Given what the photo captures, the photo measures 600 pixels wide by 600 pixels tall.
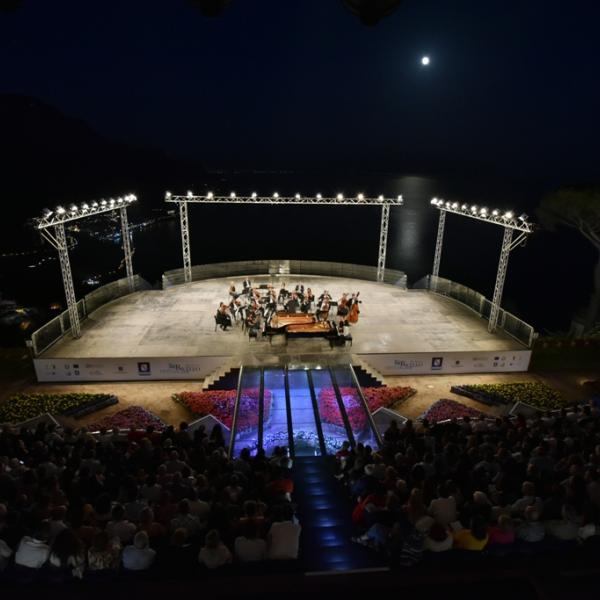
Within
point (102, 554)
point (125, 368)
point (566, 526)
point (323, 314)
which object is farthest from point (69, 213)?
point (566, 526)

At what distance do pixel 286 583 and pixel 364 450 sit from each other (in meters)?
3.41

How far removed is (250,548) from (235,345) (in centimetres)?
1145

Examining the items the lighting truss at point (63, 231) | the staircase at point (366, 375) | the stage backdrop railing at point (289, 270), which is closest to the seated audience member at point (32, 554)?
the staircase at point (366, 375)

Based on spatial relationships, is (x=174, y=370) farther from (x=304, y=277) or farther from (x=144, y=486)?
(x=304, y=277)

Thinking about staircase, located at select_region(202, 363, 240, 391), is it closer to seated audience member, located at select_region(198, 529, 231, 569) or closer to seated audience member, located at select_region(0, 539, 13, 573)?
seated audience member, located at select_region(0, 539, 13, 573)

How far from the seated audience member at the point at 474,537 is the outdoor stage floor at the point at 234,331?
10466 mm

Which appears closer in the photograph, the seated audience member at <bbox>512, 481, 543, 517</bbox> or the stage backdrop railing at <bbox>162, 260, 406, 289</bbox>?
the seated audience member at <bbox>512, 481, 543, 517</bbox>

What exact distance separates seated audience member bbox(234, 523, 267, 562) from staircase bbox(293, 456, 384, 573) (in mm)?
578

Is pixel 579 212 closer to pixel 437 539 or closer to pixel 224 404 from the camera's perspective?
pixel 224 404

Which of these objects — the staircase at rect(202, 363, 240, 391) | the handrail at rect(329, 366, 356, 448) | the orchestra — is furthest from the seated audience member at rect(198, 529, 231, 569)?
the orchestra

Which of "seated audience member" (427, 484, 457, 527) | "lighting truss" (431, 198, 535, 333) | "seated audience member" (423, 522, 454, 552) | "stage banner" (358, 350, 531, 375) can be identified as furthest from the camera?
"lighting truss" (431, 198, 535, 333)

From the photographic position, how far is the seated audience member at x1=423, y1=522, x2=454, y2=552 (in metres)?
5.73

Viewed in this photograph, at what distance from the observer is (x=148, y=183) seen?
500 ft

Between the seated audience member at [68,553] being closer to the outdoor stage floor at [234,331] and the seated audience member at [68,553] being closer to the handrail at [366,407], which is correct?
the handrail at [366,407]
